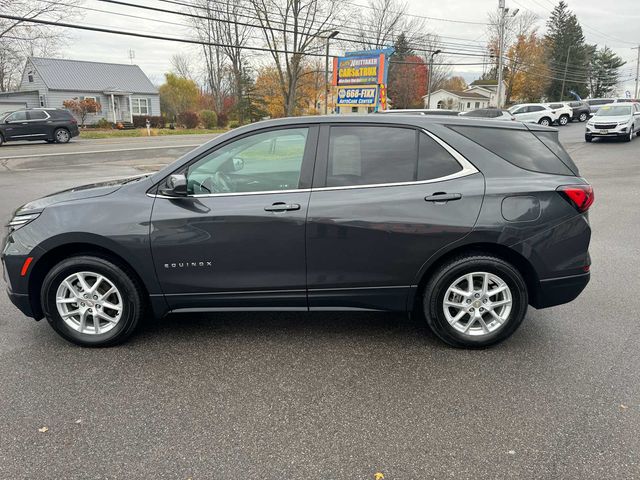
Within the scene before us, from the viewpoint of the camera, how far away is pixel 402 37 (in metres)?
64.1

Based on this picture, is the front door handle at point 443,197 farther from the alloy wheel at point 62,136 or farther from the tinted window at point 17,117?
the alloy wheel at point 62,136

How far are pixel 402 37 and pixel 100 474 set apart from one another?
68.1 meters

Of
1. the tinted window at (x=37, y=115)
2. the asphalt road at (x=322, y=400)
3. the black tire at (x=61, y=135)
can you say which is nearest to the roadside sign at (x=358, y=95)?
the black tire at (x=61, y=135)

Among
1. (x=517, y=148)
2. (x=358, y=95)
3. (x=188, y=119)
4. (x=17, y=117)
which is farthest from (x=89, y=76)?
(x=517, y=148)

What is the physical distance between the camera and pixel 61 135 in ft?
87.4

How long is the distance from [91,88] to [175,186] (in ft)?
153

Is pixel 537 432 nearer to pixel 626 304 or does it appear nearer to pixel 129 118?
pixel 626 304

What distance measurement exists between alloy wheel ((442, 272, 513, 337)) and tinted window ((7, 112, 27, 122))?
90.3 ft

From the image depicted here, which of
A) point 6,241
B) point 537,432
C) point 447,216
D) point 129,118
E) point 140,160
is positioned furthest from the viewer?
point 129,118

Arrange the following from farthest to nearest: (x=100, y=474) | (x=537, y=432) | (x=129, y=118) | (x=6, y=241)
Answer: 1. (x=129, y=118)
2. (x=6, y=241)
3. (x=537, y=432)
4. (x=100, y=474)

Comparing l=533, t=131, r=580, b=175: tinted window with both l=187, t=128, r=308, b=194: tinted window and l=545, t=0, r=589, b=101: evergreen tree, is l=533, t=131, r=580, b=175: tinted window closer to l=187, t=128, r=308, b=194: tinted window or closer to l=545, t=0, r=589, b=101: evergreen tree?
l=187, t=128, r=308, b=194: tinted window

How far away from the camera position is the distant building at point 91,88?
42.7 m

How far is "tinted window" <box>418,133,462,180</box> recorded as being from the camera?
12.1ft

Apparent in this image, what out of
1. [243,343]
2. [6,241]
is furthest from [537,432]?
[6,241]
